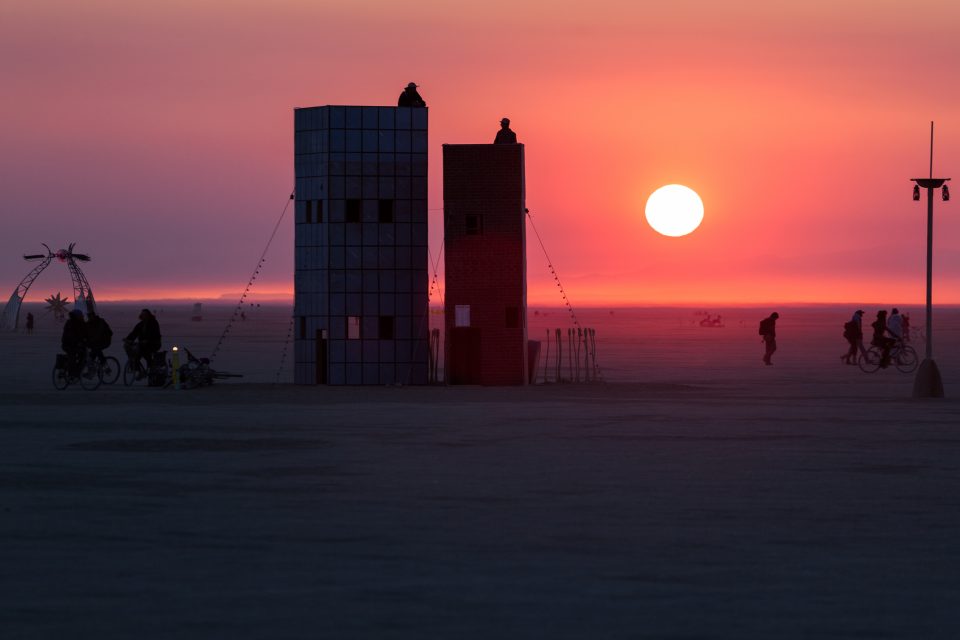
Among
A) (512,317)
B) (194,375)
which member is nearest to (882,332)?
(512,317)

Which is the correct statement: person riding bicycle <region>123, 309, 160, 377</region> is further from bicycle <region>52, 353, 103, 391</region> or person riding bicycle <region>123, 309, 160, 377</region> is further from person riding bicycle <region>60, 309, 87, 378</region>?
bicycle <region>52, 353, 103, 391</region>

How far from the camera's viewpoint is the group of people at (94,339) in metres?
38.3

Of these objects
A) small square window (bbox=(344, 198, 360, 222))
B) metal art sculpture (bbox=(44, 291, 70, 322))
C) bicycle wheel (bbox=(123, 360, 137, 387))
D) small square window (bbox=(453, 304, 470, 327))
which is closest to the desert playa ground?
bicycle wheel (bbox=(123, 360, 137, 387))

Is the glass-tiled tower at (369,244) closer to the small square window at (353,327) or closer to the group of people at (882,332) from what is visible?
the small square window at (353,327)

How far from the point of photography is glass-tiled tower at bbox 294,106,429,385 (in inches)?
1670

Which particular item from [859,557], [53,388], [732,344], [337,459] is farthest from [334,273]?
[732,344]

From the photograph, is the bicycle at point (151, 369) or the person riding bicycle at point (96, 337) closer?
the person riding bicycle at point (96, 337)

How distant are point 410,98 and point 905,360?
1816 centimetres

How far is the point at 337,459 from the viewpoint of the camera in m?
20.5

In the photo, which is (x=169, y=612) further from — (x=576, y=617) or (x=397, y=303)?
(x=397, y=303)

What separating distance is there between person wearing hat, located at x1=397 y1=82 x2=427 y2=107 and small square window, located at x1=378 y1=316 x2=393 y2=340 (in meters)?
5.86

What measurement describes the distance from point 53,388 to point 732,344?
48411 millimetres

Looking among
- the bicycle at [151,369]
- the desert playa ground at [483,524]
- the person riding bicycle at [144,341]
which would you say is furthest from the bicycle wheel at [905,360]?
the person riding bicycle at [144,341]

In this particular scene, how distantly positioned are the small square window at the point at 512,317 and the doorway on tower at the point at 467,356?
0.83 metres
